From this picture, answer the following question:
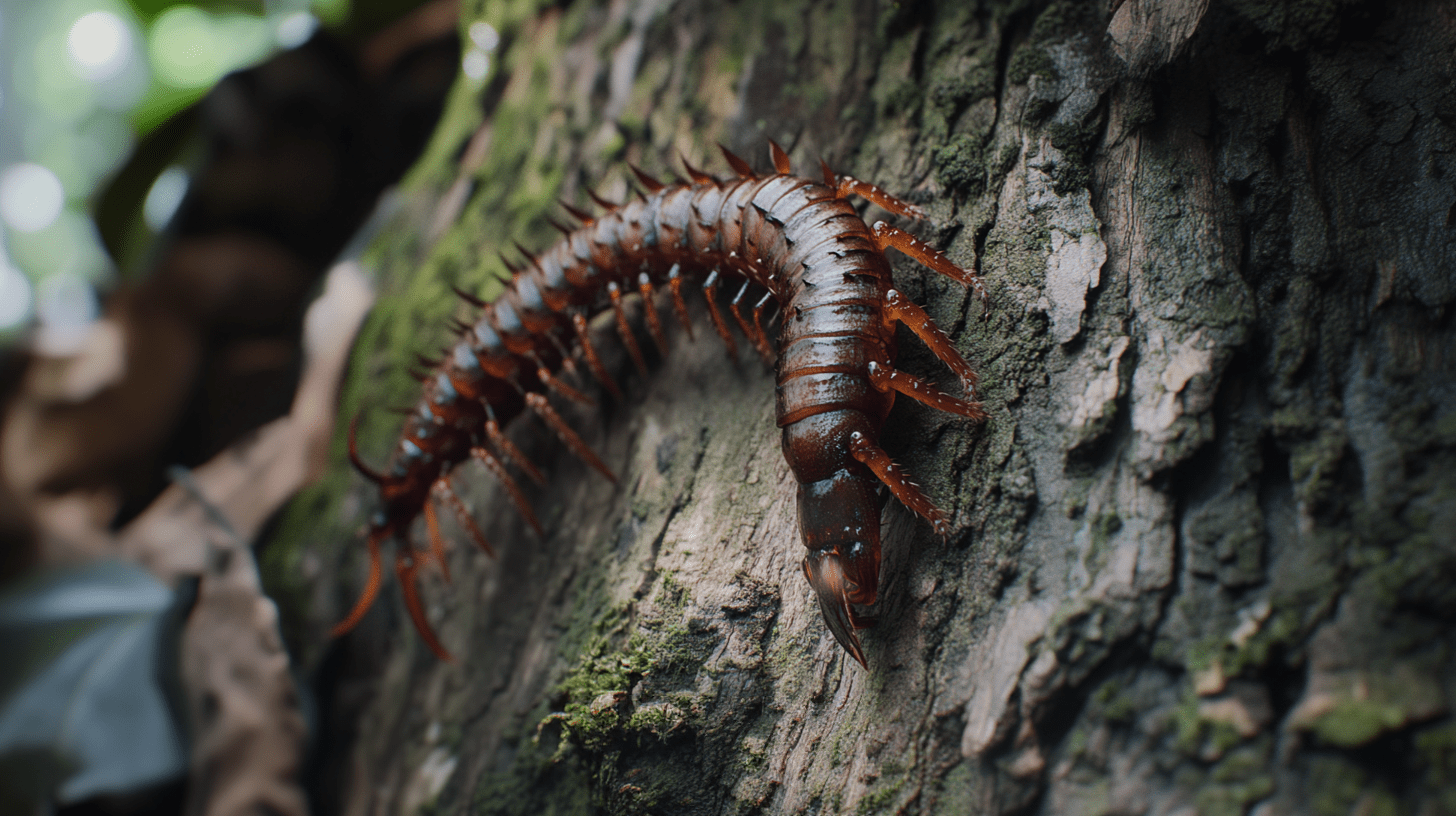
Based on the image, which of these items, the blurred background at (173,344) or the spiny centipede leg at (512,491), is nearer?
the spiny centipede leg at (512,491)

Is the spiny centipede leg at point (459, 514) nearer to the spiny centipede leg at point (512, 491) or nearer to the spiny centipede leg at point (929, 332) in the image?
the spiny centipede leg at point (512, 491)

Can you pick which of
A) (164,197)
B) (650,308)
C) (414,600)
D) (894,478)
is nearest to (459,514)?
(414,600)

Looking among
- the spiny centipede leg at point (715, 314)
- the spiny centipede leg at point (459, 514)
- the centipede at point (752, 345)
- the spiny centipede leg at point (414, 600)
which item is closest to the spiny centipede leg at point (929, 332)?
the centipede at point (752, 345)

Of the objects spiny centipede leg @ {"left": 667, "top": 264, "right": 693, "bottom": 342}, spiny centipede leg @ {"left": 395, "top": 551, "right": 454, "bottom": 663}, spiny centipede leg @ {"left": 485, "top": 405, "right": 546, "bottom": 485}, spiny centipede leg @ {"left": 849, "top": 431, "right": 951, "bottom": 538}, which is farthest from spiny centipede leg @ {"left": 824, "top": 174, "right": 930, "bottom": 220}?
spiny centipede leg @ {"left": 395, "top": 551, "right": 454, "bottom": 663}

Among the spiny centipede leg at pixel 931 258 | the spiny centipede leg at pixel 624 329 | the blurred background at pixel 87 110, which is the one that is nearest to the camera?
the spiny centipede leg at pixel 931 258

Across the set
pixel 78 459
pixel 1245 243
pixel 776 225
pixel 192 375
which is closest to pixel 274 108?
pixel 192 375

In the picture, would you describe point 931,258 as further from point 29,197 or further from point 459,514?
point 29,197

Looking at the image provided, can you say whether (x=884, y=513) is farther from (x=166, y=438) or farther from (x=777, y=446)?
(x=166, y=438)
